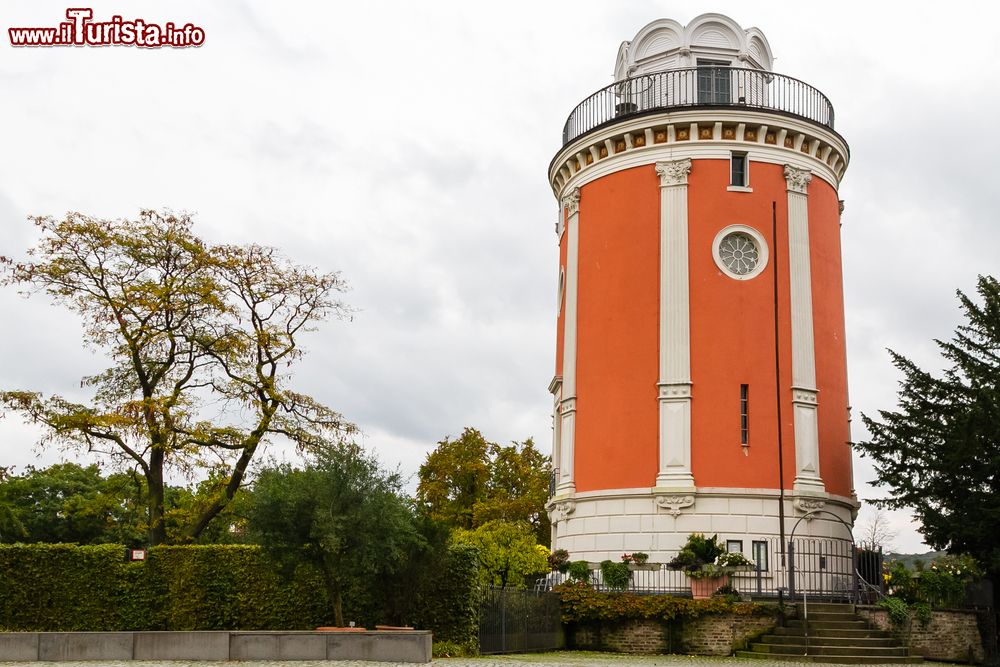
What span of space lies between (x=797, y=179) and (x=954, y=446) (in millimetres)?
8247

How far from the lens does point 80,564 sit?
23125 mm

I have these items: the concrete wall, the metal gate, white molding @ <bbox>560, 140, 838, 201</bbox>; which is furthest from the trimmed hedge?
white molding @ <bbox>560, 140, 838, 201</bbox>

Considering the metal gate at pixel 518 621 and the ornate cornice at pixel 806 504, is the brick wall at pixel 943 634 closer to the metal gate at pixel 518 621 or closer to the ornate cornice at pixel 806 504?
the ornate cornice at pixel 806 504

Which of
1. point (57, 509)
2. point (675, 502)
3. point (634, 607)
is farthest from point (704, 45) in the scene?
point (57, 509)

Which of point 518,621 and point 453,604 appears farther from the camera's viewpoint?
point 518,621

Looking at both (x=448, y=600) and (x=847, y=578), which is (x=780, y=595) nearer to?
(x=847, y=578)

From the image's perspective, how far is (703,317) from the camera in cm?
2822

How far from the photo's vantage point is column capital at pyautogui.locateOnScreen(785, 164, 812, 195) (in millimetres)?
29219

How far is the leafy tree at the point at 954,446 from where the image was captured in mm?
24234

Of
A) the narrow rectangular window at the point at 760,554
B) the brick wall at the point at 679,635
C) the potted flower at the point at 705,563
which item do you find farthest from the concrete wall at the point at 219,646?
the narrow rectangular window at the point at 760,554

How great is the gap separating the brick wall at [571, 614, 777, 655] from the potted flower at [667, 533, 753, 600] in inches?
46.7

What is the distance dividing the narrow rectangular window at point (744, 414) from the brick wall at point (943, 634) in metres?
5.49

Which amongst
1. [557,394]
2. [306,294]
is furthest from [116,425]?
[557,394]

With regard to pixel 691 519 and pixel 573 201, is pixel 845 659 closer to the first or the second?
pixel 691 519
